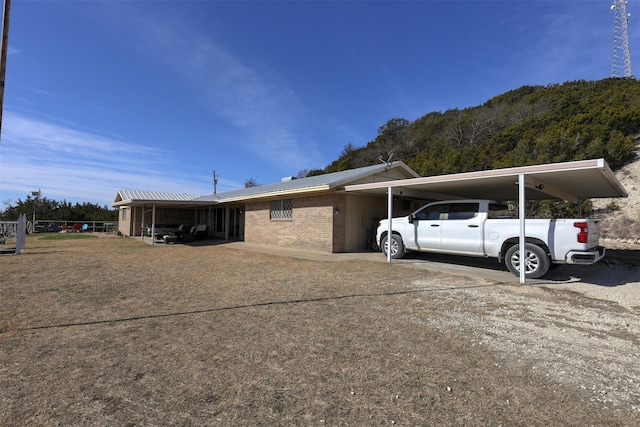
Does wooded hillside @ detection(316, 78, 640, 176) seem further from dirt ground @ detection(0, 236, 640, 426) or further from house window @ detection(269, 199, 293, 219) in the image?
dirt ground @ detection(0, 236, 640, 426)

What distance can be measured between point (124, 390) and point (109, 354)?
0.94 metres

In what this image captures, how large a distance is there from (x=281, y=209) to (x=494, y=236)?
990 centimetres

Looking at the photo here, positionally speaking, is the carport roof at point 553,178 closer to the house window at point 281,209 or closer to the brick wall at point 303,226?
the brick wall at point 303,226

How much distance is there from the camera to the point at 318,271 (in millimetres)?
9055

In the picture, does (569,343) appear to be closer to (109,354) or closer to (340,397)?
(340,397)

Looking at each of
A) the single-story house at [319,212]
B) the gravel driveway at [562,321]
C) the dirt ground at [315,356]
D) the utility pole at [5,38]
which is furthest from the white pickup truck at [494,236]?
the utility pole at [5,38]

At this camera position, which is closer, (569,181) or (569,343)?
(569,343)

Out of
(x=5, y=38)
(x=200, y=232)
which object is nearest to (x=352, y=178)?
(x=5, y=38)

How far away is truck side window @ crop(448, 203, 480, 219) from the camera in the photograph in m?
9.09

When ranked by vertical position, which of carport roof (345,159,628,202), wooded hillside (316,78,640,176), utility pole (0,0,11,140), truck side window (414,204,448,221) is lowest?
truck side window (414,204,448,221)

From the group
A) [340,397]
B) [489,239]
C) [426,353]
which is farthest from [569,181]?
[340,397]

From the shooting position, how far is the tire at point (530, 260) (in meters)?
7.58

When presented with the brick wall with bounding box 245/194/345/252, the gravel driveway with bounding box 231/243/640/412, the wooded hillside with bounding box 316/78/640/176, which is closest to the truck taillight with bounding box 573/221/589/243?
the gravel driveway with bounding box 231/243/640/412

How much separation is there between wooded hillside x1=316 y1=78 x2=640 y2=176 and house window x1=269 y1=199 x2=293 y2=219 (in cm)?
1264
